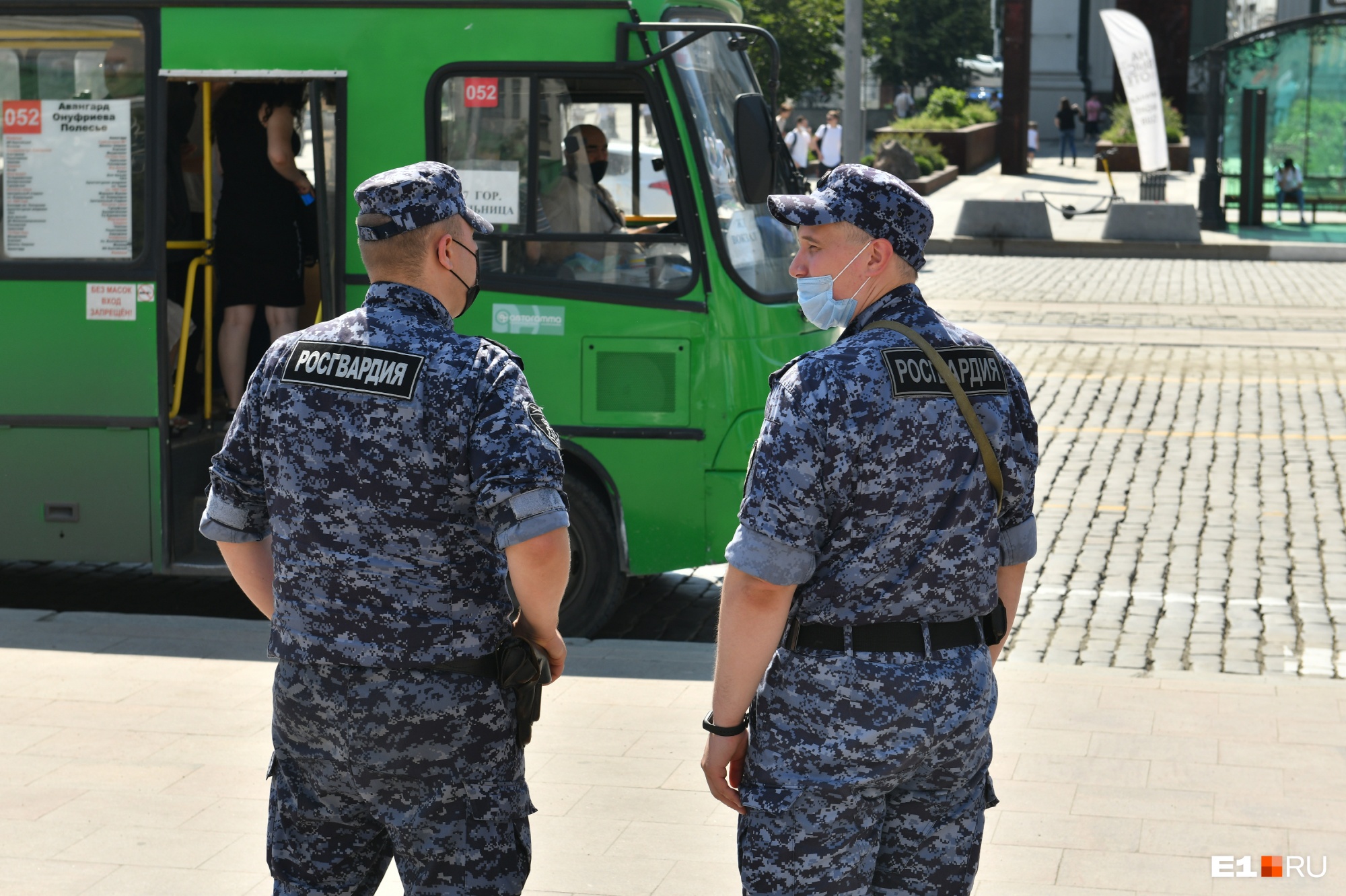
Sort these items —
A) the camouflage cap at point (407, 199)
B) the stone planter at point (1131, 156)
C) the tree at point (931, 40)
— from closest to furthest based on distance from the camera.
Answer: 1. the camouflage cap at point (407, 199)
2. the stone planter at point (1131, 156)
3. the tree at point (931, 40)

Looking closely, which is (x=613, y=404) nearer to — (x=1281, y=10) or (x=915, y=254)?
(x=915, y=254)

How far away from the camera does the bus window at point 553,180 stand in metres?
6.68

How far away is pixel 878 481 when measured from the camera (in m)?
2.81

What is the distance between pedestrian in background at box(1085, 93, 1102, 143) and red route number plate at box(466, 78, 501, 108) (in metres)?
43.8

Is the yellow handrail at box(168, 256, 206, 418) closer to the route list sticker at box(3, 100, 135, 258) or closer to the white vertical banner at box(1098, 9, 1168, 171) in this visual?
the route list sticker at box(3, 100, 135, 258)

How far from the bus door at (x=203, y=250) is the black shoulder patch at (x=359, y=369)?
3.90 metres

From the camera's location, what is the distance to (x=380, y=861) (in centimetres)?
321

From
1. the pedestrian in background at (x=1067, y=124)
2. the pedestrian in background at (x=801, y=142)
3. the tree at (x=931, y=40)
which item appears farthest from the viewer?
the tree at (x=931, y=40)

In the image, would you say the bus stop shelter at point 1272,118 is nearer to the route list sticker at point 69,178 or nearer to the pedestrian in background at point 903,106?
the route list sticker at point 69,178

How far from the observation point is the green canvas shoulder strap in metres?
2.85

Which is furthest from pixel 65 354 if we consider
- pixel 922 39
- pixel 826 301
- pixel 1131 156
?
pixel 922 39

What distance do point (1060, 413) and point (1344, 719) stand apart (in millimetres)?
6636

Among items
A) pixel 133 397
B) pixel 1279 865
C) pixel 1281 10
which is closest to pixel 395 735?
pixel 1279 865

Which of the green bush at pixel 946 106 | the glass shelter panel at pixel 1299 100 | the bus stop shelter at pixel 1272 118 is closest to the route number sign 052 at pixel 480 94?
the bus stop shelter at pixel 1272 118
